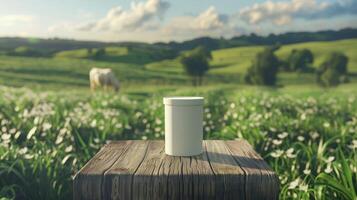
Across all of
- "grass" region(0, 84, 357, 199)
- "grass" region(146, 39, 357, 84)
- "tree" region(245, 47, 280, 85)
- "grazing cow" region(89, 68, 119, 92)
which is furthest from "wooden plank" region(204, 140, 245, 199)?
"grass" region(146, 39, 357, 84)

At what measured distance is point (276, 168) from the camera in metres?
3.95

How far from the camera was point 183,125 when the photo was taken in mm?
2301

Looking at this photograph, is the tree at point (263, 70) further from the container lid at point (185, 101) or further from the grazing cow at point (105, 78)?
the container lid at point (185, 101)

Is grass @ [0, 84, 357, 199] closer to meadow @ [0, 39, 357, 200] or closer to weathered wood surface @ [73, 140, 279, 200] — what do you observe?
meadow @ [0, 39, 357, 200]

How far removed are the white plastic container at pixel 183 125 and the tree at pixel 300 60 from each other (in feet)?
46.9

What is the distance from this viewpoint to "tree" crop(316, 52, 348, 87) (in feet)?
48.3

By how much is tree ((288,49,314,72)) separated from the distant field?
229 millimetres

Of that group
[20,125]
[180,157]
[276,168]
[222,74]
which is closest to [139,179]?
[180,157]

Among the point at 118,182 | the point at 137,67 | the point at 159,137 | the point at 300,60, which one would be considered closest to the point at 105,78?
the point at 137,67

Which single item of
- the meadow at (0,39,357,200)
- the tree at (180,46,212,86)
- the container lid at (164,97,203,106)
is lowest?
the meadow at (0,39,357,200)

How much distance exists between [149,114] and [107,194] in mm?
5897

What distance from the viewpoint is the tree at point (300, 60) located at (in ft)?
53.0

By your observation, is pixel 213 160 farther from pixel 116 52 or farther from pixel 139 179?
pixel 116 52

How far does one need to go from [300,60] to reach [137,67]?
6.05 meters
